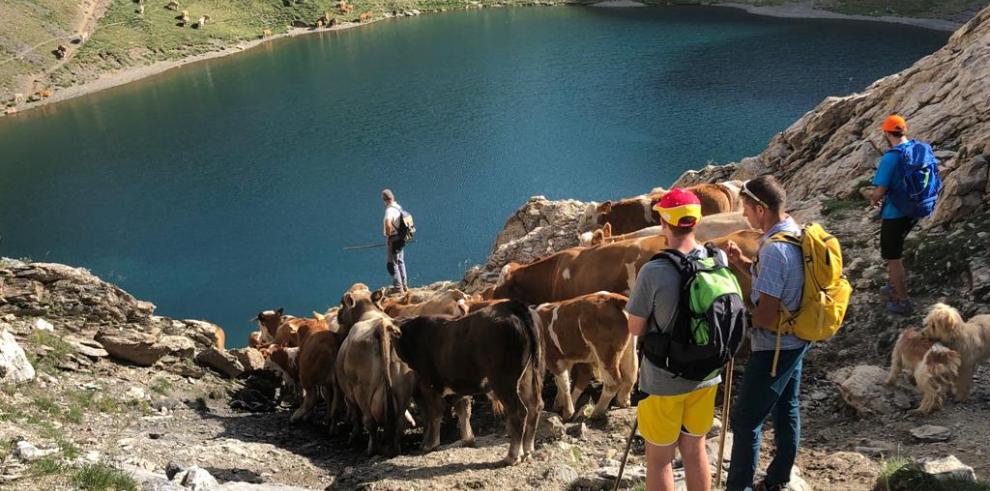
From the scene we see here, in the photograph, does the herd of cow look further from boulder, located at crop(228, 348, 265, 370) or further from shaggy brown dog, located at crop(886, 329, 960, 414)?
shaggy brown dog, located at crop(886, 329, 960, 414)

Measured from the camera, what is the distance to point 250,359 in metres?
13.9

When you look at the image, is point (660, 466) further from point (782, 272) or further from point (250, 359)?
point (250, 359)

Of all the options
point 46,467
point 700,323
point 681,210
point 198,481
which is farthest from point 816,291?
point 46,467

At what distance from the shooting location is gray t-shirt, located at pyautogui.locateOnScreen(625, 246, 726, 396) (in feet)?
18.3

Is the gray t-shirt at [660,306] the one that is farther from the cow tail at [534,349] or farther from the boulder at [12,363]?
the boulder at [12,363]

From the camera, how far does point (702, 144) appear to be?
39406 mm

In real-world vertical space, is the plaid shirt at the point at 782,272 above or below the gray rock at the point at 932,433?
above

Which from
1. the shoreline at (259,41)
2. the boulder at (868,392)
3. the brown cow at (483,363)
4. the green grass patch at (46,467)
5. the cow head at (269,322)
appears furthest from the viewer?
the shoreline at (259,41)

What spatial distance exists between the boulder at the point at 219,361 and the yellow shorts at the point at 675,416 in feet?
29.5

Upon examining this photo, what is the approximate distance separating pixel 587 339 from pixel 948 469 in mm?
3958

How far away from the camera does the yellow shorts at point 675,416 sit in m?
5.78

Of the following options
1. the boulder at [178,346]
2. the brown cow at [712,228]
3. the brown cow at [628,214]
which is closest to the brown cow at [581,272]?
the brown cow at [712,228]

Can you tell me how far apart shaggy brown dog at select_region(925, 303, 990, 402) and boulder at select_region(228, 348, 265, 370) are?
31.6ft

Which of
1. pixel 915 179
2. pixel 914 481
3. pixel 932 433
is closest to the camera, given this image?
pixel 914 481
